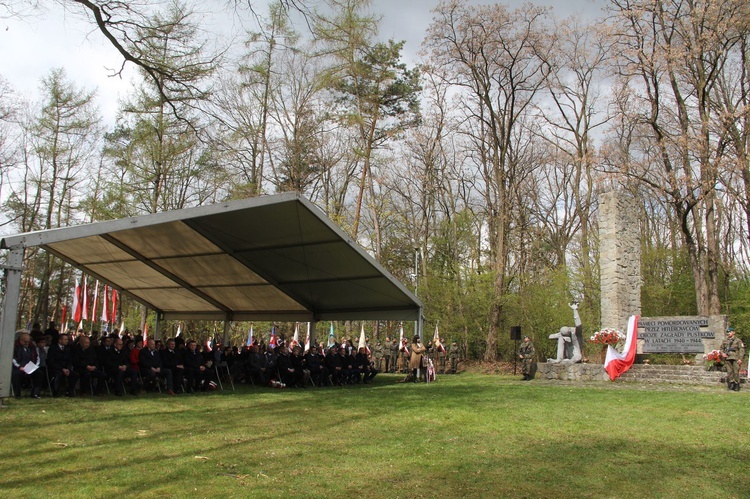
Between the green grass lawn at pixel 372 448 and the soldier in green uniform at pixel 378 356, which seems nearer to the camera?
the green grass lawn at pixel 372 448

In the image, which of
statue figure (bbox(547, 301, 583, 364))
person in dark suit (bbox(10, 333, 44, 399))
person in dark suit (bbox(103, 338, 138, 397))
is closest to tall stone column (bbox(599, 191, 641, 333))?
statue figure (bbox(547, 301, 583, 364))

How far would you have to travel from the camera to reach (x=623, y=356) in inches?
591

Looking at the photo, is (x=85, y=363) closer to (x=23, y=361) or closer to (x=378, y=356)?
(x=23, y=361)

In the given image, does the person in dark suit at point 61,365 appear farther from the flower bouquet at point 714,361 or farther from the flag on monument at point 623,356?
the flower bouquet at point 714,361

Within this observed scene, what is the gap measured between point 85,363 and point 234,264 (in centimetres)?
418

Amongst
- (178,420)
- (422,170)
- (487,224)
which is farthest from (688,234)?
(178,420)

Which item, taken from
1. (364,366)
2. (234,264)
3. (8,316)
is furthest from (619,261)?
(8,316)

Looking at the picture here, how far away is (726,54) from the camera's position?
1970cm

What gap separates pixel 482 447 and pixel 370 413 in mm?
2865

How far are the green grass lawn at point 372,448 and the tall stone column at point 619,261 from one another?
699cm

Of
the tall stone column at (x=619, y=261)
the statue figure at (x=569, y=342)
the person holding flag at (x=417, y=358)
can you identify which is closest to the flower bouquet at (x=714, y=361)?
the tall stone column at (x=619, y=261)

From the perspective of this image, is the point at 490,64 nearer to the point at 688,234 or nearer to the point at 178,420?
the point at 688,234

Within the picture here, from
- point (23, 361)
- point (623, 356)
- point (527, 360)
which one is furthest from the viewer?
point (527, 360)

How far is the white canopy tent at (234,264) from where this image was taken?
9.93 m
